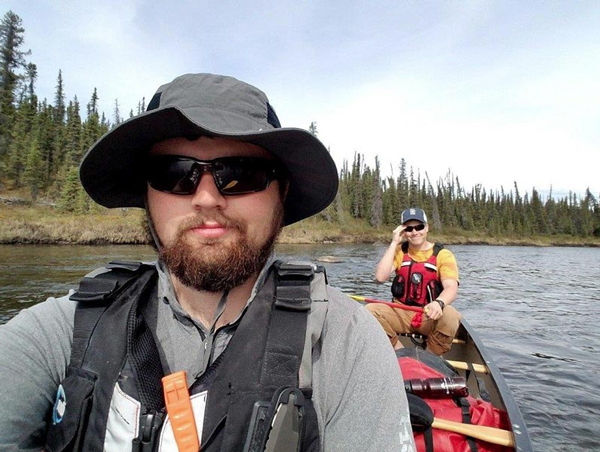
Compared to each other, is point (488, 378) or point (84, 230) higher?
point (84, 230)

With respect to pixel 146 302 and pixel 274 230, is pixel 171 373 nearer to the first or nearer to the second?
pixel 146 302

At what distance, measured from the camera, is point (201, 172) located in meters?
1.67

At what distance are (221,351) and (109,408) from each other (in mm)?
433

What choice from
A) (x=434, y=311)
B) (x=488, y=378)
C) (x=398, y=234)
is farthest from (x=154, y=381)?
(x=398, y=234)

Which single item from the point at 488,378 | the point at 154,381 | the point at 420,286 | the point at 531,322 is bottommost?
the point at 531,322

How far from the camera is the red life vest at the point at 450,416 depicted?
271 cm

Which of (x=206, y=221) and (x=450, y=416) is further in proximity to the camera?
(x=450, y=416)

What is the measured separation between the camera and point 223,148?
170cm

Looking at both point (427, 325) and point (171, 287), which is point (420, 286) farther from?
point (171, 287)

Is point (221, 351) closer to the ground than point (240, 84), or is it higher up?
closer to the ground

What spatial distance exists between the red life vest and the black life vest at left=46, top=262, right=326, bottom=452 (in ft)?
5.27

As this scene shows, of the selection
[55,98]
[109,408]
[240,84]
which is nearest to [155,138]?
[240,84]

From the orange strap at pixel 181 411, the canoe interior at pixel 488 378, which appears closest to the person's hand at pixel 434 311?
the canoe interior at pixel 488 378

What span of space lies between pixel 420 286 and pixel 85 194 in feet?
190
